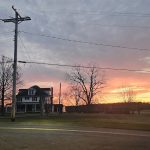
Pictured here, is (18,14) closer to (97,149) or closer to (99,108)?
(97,149)

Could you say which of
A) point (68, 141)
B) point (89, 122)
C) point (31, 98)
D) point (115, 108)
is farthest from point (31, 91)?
point (68, 141)

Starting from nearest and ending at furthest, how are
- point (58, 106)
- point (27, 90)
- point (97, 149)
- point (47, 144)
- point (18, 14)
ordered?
1. point (97, 149)
2. point (47, 144)
3. point (18, 14)
4. point (58, 106)
5. point (27, 90)

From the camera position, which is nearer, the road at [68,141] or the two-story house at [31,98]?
the road at [68,141]

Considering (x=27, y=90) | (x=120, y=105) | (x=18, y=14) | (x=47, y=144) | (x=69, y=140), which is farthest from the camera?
(x=27, y=90)

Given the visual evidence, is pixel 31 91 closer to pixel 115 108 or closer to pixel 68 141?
pixel 115 108

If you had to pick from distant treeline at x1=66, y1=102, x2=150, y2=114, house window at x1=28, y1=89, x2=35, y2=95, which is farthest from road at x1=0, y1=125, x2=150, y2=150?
house window at x1=28, y1=89, x2=35, y2=95

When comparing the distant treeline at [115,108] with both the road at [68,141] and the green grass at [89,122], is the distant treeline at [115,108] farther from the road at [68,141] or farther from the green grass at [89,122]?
the road at [68,141]

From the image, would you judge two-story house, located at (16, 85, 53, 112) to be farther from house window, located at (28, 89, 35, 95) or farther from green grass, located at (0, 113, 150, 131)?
green grass, located at (0, 113, 150, 131)

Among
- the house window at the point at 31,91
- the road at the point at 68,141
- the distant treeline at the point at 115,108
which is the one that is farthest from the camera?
the house window at the point at 31,91

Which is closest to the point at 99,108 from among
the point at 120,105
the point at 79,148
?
the point at 120,105

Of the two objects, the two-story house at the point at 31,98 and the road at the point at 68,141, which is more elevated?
the two-story house at the point at 31,98

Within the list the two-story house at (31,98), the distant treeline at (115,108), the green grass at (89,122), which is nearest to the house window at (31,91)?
the two-story house at (31,98)

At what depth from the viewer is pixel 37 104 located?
111375mm

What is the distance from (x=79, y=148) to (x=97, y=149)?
90 cm
